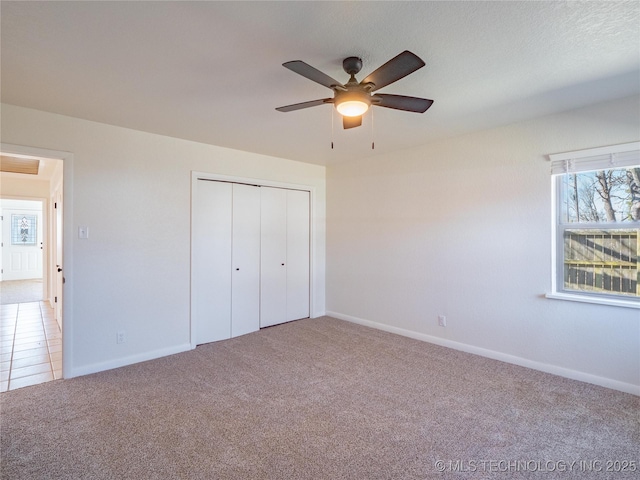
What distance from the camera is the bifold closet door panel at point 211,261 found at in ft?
12.8

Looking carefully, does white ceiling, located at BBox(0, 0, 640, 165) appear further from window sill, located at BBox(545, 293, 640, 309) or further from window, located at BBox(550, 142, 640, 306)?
window sill, located at BBox(545, 293, 640, 309)

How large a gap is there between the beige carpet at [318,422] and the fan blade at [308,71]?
86.6 inches

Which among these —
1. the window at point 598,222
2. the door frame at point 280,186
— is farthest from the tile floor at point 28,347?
the window at point 598,222

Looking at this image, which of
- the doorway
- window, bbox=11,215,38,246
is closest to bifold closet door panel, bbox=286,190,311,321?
the doorway

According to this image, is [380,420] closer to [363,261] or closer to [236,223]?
[363,261]

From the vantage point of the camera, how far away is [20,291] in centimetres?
711

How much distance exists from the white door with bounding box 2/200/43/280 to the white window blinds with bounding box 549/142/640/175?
36.7 feet

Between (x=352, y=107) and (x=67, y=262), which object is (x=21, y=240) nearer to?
(x=67, y=262)

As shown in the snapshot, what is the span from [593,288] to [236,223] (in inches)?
155

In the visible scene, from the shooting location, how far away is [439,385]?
112 inches

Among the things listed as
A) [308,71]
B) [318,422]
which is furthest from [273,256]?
[308,71]

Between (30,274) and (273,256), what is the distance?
331 inches

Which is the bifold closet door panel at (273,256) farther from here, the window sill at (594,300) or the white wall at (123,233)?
the window sill at (594,300)

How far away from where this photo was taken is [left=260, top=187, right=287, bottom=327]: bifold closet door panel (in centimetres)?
463
